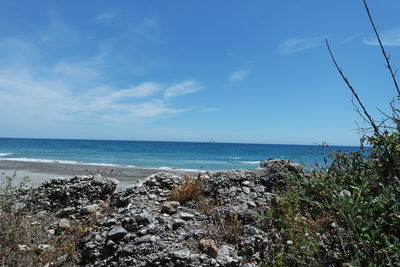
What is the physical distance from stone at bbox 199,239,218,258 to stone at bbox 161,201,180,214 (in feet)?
3.68

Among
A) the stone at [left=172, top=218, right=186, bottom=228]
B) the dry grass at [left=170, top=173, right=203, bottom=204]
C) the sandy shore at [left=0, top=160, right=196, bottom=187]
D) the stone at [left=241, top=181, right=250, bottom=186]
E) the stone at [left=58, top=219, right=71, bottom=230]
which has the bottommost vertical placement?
the sandy shore at [left=0, top=160, right=196, bottom=187]

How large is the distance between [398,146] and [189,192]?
10.8 feet

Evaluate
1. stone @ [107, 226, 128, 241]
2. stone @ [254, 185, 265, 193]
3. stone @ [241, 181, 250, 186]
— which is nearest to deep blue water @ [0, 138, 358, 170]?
stone @ [254, 185, 265, 193]

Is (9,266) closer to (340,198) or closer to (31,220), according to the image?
(31,220)

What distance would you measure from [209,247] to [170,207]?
1338mm

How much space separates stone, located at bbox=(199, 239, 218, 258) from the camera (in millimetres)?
3400

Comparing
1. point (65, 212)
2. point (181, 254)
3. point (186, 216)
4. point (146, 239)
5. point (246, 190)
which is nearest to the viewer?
point (181, 254)

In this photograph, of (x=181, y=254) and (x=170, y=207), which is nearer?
(x=181, y=254)

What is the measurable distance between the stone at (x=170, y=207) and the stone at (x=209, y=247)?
1.12m

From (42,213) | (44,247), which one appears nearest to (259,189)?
(44,247)

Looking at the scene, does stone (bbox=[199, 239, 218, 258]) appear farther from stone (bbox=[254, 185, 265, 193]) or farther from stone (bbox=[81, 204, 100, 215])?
stone (bbox=[81, 204, 100, 215])

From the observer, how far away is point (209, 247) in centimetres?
344

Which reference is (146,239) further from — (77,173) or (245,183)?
(77,173)

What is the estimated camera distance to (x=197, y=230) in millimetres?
3914
